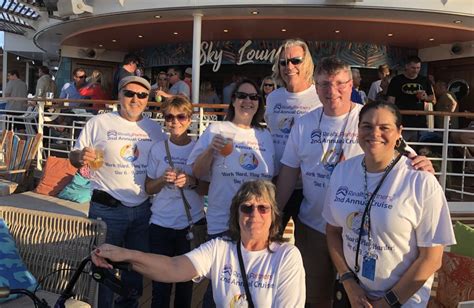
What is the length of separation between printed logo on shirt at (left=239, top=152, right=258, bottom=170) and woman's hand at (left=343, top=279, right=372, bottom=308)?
2.71 ft

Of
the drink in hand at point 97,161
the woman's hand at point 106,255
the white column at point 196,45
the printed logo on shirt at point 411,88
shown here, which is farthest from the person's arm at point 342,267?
the white column at point 196,45

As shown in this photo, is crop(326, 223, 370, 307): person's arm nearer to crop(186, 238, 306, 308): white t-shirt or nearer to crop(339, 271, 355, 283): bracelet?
crop(339, 271, 355, 283): bracelet

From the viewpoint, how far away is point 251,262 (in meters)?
2.12

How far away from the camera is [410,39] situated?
11.1m

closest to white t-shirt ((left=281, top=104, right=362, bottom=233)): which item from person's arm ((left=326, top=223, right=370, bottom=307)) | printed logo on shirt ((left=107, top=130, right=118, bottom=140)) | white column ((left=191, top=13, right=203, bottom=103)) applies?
person's arm ((left=326, top=223, right=370, bottom=307))

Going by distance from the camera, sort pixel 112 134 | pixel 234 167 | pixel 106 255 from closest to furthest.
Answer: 1. pixel 106 255
2. pixel 234 167
3. pixel 112 134

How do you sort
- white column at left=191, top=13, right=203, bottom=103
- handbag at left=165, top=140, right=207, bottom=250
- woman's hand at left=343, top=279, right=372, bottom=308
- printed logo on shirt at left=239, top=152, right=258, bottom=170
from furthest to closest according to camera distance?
white column at left=191, top=13, right=203, bottom=103 < handbag at left=165, top=140, right=207, bottom=250 < printed logo on shirt at left=239, top=152, right=258, bottom=170 < woman's hand at left=343, top=279, right=372, bottom=308

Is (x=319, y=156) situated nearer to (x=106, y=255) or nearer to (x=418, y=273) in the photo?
(x=418, y=273)

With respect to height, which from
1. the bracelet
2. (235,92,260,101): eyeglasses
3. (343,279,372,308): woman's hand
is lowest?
(343,279,372,308): woman's hand

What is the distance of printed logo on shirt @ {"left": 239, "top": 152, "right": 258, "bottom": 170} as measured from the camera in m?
2.64

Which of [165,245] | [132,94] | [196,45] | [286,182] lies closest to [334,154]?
[286,182]

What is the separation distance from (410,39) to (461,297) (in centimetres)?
942

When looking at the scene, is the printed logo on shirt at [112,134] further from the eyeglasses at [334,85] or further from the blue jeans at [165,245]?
the eyeglasses at [334,85]

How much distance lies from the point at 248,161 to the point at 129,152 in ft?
2.61
